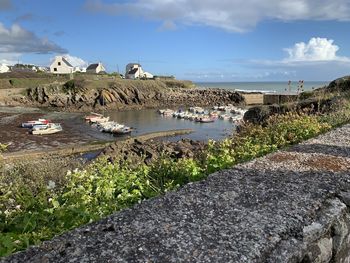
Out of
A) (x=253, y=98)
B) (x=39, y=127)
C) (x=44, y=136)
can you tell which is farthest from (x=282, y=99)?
(x=253, y=98)

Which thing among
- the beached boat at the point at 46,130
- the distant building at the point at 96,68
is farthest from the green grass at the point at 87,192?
the distant building at the point at 96,68

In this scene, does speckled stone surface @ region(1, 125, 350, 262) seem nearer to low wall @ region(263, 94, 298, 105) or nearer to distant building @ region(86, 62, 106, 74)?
low wall @ region(263, 94, 298, 105)

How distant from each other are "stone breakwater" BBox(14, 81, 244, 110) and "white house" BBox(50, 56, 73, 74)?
32921mm

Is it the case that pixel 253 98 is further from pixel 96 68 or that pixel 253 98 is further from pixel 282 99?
pixel 96 68

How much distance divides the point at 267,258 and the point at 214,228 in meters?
0.48

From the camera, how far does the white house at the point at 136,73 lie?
103250mm

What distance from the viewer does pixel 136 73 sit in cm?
10369

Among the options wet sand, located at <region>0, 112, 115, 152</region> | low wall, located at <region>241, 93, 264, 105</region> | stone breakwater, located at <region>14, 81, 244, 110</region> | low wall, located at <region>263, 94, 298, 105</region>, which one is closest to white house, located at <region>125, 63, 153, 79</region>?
stone breakwater, located at <region>14, 81, 244, 110</region>

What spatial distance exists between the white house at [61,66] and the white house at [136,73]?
15.1m

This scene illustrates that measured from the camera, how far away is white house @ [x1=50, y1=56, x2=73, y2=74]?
97438mm

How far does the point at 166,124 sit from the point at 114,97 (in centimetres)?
2185

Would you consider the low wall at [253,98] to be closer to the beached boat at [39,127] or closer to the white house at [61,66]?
the beached boat at [39,127]

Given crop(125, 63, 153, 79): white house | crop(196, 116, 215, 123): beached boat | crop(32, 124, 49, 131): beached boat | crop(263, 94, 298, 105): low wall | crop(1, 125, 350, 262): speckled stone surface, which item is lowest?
crop(196, 116, 215, 123): beached boat

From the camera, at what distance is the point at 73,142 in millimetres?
29328
